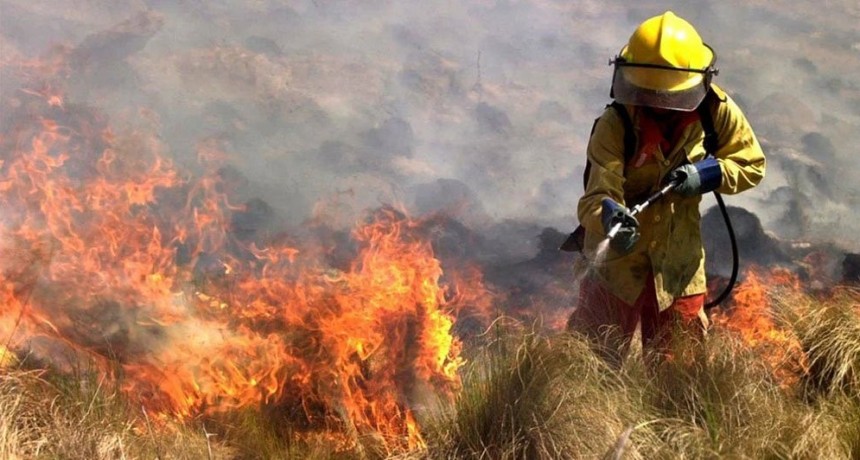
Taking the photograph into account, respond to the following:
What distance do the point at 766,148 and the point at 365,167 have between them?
3.36m

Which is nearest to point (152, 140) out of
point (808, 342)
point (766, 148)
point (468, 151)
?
point (468, 151)

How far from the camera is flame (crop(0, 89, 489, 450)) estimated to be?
3.93m

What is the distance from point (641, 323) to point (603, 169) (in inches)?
32.0

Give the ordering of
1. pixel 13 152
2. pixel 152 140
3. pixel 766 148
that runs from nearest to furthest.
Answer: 1. pixel 13 152
2. pixel 152 140
3. pixel 766 148

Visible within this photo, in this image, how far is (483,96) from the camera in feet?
21.6

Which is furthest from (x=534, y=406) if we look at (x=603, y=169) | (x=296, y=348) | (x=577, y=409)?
(x=296, y=348)

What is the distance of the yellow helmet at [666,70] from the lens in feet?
10.2

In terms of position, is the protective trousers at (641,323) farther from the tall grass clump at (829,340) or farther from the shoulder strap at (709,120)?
the shoulder strap at (709,120)

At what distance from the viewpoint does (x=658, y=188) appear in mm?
3229

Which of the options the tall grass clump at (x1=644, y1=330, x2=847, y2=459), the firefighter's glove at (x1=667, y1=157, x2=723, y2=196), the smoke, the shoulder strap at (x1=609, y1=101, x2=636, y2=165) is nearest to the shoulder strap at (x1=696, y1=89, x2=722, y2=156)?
the firefighter's glove at (x1=667, y1=157, x2=723, y2=196)

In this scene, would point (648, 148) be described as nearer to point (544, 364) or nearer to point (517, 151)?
point (544, 364)

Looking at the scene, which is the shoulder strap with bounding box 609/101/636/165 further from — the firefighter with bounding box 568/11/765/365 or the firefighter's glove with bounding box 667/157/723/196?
the firefighter's glove with bounding box 667/157/723/196

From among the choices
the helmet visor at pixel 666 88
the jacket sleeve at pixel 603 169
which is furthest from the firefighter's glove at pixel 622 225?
the helmet visor at pixel 666 88

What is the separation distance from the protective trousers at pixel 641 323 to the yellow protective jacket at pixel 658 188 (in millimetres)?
53
